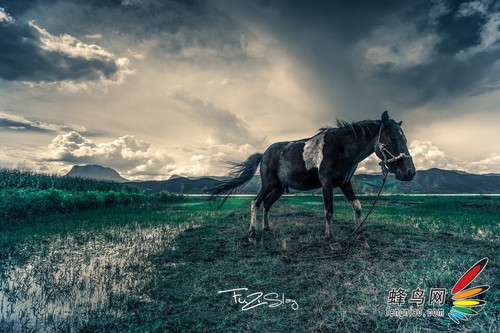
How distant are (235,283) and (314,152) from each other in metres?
3.66

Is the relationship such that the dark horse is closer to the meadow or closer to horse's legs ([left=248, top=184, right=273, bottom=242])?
horse's legs ([left=248, top=184, right=273, bottom=242])

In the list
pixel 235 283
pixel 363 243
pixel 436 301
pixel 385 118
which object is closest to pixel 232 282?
pixel 235 283

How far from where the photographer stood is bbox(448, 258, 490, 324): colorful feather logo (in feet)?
9.20

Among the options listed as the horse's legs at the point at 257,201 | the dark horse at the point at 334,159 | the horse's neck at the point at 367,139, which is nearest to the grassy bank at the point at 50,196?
the horse's legs at the point at 257,201

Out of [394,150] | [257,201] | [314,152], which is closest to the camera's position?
[394,150]

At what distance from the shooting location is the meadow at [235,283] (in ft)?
9.62

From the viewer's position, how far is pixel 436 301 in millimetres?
3047

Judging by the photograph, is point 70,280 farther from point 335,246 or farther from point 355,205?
point 355,205

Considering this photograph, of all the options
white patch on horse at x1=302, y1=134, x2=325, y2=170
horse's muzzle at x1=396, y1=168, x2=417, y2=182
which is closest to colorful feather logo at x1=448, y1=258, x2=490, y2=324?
horse's muzzle at x1=396, y1=168, x2=417, y2=182

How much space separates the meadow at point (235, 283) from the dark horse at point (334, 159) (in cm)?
112

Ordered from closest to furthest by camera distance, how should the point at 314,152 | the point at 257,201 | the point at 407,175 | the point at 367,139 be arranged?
the point at 407,175 < the point at 367,139 < the point at 314,152 < the point at 257,201

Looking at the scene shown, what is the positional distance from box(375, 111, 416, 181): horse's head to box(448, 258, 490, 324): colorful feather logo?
87.7 inches

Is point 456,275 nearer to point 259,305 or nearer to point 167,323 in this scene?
point 259,305

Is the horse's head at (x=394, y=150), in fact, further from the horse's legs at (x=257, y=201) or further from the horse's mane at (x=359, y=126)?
the horse's legs at (x=257, y=201)
